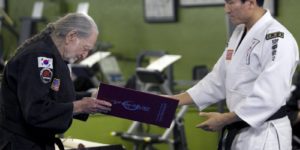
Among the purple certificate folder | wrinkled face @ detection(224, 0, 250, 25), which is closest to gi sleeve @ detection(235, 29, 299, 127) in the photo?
wrinkled face @ detection(224, 0, 250, 25)

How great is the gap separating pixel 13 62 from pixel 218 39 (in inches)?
234

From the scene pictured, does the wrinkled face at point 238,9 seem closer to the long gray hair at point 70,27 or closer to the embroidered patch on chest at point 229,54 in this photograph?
the embroidered patch on chest at point 229,54

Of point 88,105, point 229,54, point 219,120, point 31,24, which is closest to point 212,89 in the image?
point 229,54

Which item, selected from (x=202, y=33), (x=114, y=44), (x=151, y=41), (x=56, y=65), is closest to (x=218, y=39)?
(x=202, y=33)

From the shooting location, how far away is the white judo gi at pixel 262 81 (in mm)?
3488

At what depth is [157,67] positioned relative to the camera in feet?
24.6

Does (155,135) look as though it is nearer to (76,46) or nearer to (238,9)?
(238,9)

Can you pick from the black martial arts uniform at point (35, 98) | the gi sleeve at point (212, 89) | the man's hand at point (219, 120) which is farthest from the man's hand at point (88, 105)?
the gi sleeve at point (212, 89)

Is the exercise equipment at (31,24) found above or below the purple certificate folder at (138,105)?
below

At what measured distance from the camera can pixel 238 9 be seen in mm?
3625

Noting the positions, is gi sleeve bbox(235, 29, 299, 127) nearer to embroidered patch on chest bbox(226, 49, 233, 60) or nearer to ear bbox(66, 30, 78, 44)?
embroidered patch on chest bbox(226, 49, 233, 60)

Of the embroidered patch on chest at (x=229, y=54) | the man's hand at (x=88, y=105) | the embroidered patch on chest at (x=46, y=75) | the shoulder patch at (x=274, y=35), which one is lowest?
the man's hand at (x=88, y=105)

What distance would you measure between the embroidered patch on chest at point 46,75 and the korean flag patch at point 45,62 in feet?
0.06

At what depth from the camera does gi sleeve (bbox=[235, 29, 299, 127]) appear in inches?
137
